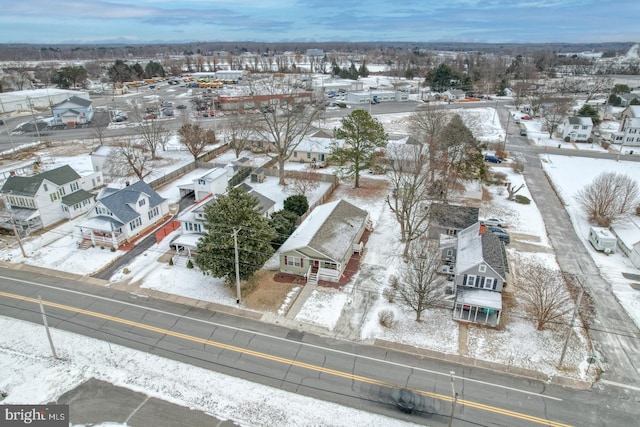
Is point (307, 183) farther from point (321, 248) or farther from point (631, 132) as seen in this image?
point (631, 132)

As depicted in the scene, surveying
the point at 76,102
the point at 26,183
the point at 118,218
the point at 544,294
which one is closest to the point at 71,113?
the point at 76,102

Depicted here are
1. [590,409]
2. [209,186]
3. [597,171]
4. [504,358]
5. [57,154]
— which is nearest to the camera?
[590,409]

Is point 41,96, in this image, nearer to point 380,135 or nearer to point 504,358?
point 380,135

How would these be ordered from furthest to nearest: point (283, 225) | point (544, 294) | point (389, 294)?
point (283, 225) < point (389, 294) < point (544, 294)

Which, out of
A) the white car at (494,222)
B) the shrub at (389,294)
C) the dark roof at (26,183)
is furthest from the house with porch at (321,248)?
the dark roof at (26,183)

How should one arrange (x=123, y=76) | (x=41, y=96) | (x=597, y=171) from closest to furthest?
(x=597, y=171), (x=41, y=96), (x=123, y=76)

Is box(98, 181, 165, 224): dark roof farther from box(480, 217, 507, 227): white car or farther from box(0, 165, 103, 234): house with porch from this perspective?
box(480, 217, 507, 227): white car

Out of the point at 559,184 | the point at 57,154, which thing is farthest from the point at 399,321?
the point at 57,154
